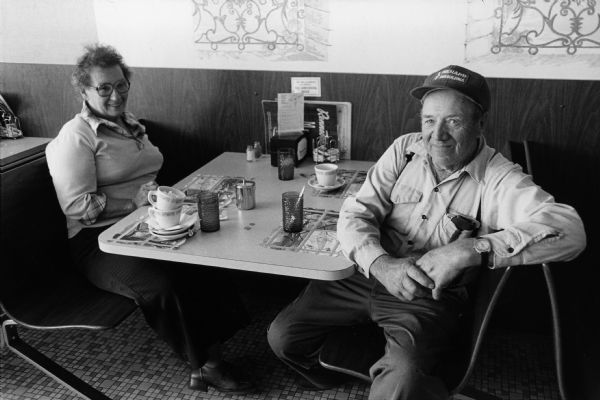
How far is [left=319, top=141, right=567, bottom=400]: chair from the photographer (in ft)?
4.66

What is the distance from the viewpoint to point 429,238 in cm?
182

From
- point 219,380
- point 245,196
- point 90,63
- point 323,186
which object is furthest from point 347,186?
point 90,63

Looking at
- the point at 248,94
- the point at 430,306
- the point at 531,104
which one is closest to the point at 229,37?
the point at 248,94

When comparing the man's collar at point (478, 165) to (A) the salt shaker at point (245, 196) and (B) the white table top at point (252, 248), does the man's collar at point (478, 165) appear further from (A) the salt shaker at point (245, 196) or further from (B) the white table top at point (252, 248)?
(A) the salt shaker at point (245, 196)

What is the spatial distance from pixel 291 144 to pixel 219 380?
1008 millimetres

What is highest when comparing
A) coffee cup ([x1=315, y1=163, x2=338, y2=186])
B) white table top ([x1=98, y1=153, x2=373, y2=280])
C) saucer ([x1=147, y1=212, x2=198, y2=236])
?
coffee cup ([x1=315, y1=163, x2=338, y2=186])

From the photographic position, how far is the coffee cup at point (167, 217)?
5.94 feet

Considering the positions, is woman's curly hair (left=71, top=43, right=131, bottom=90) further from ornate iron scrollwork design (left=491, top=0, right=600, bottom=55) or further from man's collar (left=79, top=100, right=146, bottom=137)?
ornate iron scrollwork design (left=491, top=0, right=600, bottom=55)

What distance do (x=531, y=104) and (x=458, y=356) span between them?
117cm

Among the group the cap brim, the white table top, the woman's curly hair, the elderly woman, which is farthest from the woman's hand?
the cap brim

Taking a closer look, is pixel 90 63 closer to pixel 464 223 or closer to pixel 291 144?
pixel 291 144

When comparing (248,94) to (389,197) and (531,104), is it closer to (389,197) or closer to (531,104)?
(389,197)

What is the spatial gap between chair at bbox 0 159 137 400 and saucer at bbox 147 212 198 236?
345 millimetres

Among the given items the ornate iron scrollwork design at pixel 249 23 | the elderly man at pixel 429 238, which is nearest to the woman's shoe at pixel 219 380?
the elderly man at pixel 429 238
